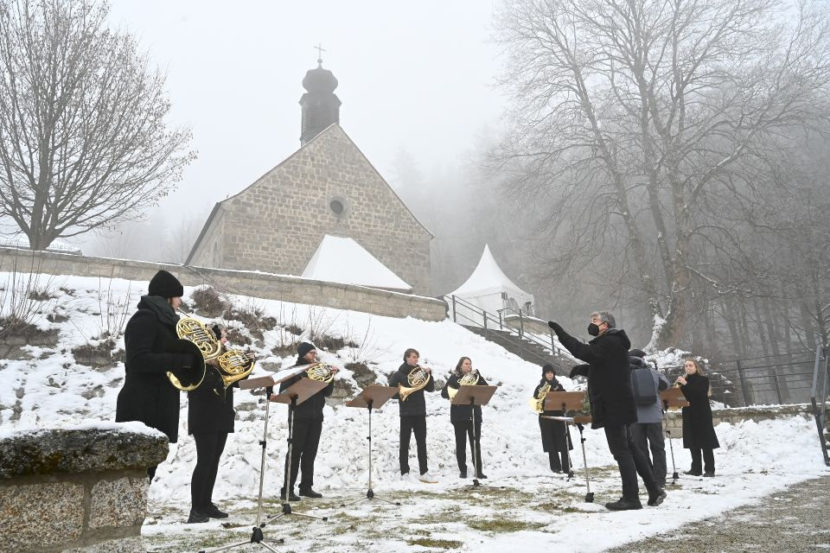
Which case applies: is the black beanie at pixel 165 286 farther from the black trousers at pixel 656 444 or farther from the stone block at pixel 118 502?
the black trousers at pixel 656 444

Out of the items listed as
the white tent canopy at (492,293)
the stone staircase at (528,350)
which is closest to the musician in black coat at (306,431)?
the stone staircase at (528,350)

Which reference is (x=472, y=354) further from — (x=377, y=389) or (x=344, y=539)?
(x=344, y=539)

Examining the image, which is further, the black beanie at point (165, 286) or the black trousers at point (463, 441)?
the black trousers at point (463, 441)

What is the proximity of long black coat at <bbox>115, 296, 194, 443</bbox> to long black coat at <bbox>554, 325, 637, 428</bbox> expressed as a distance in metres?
3.34

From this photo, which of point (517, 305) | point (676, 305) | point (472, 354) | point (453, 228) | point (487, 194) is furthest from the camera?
point (453, 228)

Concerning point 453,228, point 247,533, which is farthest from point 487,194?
point 247,533

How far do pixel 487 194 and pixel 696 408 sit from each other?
51.6m

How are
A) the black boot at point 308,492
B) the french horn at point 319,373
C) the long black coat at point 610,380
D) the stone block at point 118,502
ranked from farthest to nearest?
the black boot at point 308,492, the french horn at point 319,373, the long black coat at point 610,380, the stone block at point 118,502

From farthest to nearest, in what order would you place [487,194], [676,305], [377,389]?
[487,194], [676,305], [377,389]

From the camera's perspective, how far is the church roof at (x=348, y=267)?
21.4m

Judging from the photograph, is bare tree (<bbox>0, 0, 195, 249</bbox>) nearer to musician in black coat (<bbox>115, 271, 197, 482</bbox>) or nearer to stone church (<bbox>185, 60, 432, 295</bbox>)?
stone church (<bbox>185, 60, 432, 295</bbox>)

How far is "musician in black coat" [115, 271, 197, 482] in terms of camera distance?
381 centimetres

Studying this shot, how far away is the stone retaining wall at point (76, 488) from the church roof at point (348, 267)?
18143mm

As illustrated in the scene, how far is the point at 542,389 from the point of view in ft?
29.4
